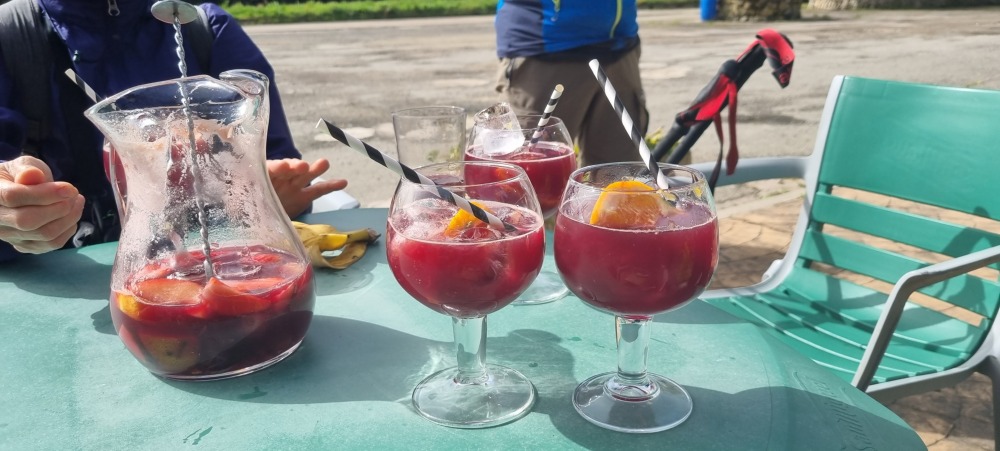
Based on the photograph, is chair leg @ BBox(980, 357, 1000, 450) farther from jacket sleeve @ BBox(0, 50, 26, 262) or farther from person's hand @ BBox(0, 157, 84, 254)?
jacket sleeve @ BBox(0, 50, 26, 262)

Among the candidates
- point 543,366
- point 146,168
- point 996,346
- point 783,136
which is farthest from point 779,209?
point 146,168

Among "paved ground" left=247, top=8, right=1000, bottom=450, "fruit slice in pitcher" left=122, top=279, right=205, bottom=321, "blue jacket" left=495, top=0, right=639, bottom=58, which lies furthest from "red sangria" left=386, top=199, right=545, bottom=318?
"blue jacket" left=495, top=0, right=639, bottom=58

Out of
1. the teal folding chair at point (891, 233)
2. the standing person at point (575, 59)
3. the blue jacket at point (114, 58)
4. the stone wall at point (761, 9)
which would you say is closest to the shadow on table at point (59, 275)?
the blue jacket at point (114, 58)

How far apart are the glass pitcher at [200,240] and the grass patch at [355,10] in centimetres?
1783

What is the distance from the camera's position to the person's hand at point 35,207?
1.27m

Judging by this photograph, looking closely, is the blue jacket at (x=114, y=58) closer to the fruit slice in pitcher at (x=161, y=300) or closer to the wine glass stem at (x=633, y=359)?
the fruit slice in pitcher at (x=161, y=300)

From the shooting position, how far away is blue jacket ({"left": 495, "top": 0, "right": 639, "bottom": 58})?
3.28 meters

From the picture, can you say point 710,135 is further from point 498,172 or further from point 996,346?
point 498,172

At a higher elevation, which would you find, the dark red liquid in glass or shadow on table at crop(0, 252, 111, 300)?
the dark red liquid in glass

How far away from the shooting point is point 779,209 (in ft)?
14.9

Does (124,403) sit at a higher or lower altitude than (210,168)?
lower

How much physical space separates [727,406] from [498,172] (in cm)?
45

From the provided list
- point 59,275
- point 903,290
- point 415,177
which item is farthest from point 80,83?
point 903,290

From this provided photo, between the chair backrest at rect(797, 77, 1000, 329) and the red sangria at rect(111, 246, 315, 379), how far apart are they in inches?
67.6
